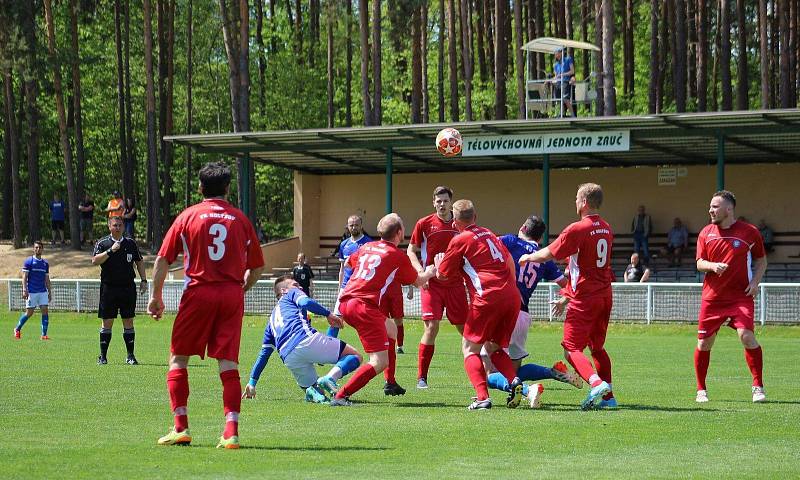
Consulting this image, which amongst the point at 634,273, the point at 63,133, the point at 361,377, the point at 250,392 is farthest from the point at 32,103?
the point at 361,377

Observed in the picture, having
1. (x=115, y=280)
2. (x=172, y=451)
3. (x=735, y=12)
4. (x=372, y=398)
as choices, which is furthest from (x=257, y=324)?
(x=735, y=12)

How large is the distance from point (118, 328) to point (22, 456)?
20957 millimetres

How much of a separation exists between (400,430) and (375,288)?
6.71 feet

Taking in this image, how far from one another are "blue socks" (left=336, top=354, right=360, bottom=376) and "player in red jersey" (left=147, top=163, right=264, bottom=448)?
328 centimetres

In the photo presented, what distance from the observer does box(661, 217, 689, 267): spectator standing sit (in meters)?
36.4

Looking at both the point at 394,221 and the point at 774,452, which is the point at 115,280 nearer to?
the point at 394,221

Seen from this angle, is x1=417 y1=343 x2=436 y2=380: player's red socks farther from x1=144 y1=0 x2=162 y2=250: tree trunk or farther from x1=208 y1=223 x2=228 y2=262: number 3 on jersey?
x1=144 y1=0 x2=162 y2=250: tree trunk

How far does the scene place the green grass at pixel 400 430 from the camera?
24.5 feet

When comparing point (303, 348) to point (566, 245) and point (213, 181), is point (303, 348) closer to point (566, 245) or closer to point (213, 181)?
point (566, 245)

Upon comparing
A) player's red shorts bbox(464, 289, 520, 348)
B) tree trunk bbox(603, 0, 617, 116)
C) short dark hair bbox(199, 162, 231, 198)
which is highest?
tree trunk bbox(603, 0, 617, 116)

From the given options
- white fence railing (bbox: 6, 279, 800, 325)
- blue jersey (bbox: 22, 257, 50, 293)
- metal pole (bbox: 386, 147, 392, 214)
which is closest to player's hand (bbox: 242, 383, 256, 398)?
blue jersey (bbox: 22, 257, 50, 293)

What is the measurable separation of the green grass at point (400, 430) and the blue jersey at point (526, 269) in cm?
119

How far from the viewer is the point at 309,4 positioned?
59.7m

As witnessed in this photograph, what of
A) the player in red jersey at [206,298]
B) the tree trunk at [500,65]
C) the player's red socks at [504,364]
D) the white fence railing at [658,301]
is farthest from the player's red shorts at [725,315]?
the tree trunk at [500,65]
